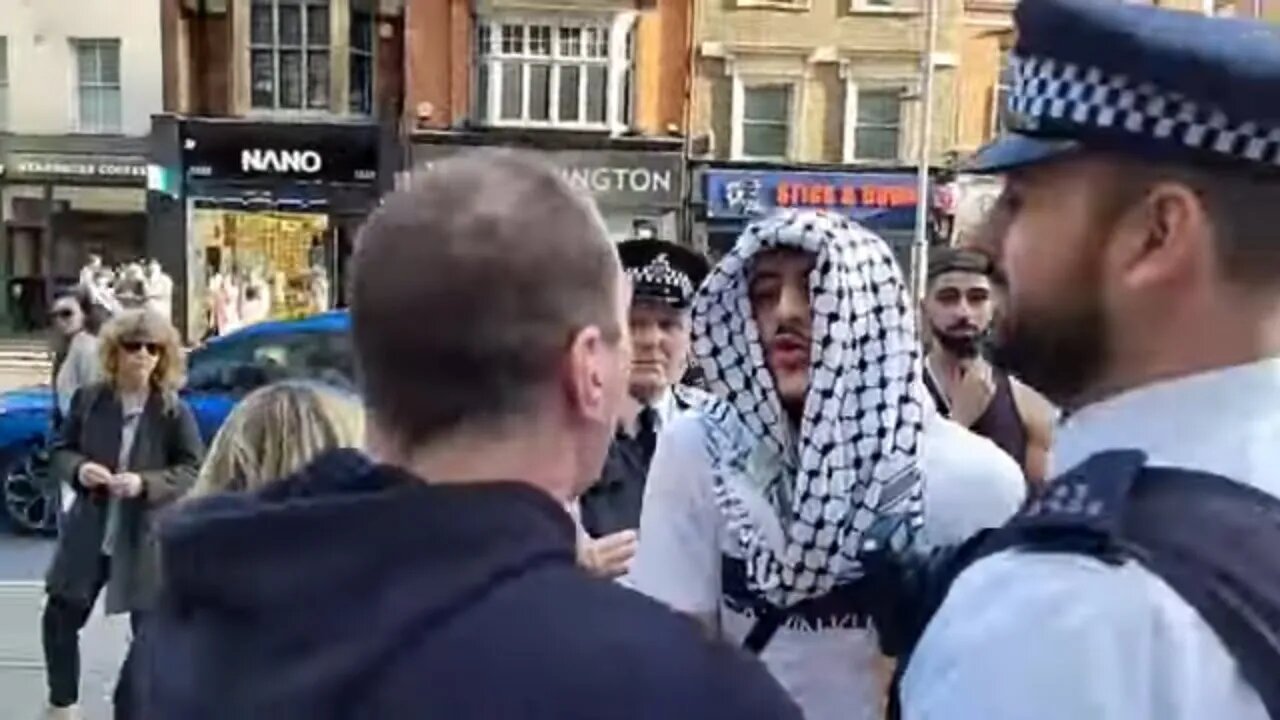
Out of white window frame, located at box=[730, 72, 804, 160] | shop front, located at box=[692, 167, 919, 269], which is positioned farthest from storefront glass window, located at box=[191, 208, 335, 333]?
white window frame, located at box=[730, 72, 804, 160]

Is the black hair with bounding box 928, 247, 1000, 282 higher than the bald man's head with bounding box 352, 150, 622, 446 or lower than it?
lower

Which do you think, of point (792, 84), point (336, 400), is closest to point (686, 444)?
point (336, 400)

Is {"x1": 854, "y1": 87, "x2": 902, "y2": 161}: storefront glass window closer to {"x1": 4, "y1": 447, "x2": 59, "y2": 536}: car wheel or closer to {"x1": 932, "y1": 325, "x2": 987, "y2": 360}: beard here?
{"x1": 4, "y1": 447, "x2": 59, "y2": 536}: car wheel

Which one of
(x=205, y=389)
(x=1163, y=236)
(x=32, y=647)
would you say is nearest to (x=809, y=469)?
(x=1163, y=236)

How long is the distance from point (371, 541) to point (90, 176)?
28.5m

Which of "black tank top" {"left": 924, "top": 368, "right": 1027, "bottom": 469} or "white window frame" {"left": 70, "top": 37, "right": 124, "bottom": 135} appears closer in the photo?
"black tank top" {"left": 924, "top": 368, "right": 1027, "bottom": 469}

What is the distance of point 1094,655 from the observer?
1187mm

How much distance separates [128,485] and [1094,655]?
4.81 meters

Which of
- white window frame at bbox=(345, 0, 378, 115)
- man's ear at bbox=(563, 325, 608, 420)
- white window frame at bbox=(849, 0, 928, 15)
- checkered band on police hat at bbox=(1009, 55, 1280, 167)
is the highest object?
white window frame at bbox=(849, 0, 928, 15)

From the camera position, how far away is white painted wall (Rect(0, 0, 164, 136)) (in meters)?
28.4

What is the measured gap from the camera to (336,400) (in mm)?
3312

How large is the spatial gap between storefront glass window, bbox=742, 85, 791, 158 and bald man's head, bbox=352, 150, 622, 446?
2485 centimetres

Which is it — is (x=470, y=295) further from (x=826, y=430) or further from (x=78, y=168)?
(x=78, y=168)

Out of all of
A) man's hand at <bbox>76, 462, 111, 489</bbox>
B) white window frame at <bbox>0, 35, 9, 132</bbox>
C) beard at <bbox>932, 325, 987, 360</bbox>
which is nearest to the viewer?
beard at <bbox>932, 325, 987, 360</bbox>
